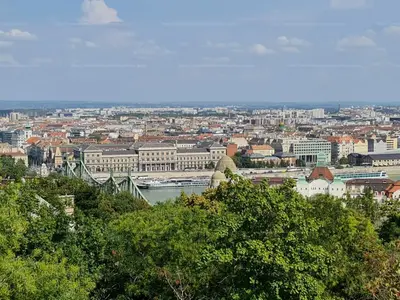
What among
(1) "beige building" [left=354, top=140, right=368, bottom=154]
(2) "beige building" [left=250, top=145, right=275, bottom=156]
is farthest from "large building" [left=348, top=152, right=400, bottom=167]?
(1) "beige building" [left=354, top=140, right=368, bottom=154]

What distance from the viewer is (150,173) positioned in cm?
4888

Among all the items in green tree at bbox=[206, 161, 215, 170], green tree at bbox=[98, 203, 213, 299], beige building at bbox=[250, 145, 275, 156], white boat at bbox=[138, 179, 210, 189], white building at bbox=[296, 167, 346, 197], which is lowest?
green tree at bbox=[206, 161, 215, 170]

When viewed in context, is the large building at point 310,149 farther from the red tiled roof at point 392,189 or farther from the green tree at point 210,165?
the red tiled roof at point 392,189

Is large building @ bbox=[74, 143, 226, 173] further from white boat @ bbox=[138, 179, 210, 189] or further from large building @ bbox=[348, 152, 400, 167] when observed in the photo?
large building @ bbox=[348, 152, 400, 167]

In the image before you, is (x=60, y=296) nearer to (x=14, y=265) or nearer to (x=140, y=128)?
(x=14, y=265)

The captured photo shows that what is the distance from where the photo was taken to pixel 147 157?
5319cm

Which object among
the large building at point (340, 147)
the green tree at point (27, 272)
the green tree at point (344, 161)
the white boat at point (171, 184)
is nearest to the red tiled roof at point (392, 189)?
the white boat at point (171, 184)

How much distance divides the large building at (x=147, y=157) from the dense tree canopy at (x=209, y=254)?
41792 mm

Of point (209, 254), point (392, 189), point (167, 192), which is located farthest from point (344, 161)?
point (209, 254)

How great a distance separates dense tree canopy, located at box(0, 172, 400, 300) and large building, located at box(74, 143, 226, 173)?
41.8 m

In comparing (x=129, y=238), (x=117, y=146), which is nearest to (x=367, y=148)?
(x=117, y=146)

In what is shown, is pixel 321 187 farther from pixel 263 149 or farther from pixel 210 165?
pixel 263 149

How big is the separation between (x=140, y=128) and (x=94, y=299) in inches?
3316

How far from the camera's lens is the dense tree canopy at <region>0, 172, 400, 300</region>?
6.07 meters
